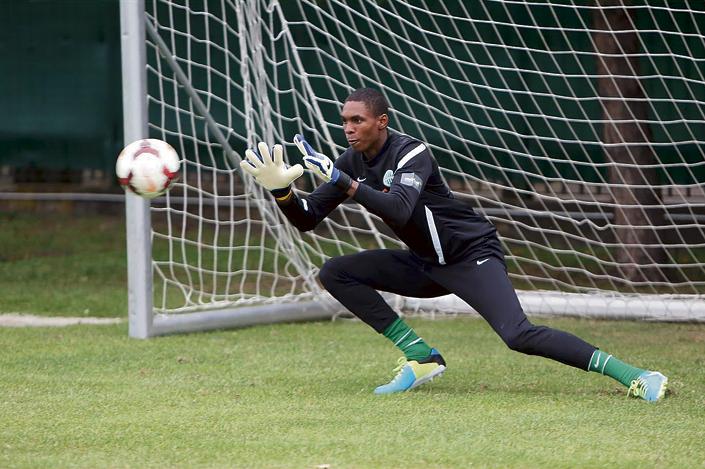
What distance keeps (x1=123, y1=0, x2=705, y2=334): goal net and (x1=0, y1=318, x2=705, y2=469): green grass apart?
2.89 ft

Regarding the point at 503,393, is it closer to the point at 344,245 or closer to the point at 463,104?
the point at 463,104

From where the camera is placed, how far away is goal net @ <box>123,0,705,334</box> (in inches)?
377

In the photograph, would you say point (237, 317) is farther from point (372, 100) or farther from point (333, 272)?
point (372, 100)

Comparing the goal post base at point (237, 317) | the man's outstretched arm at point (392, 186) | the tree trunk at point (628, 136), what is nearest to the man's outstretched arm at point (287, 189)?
the man's outstretched arm at point (392, 186)

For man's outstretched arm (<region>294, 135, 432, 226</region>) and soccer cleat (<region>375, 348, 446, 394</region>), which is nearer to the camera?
man's outstretched arm (<region>294, 135, 432, 226</region>)

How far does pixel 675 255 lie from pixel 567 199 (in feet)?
3.58

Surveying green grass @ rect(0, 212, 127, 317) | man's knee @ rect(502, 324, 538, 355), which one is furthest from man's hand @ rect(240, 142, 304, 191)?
green grass @ rect(0, 212, 127, 317)

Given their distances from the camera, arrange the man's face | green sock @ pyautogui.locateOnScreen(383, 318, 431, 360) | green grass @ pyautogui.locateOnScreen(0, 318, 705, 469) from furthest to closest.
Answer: green sock @ pyautogui.locateOnScreen(383, 318, 431, 360) → the man's face → green grass @ pyautogui.locateOnScreen(0, 318, 705, 469)

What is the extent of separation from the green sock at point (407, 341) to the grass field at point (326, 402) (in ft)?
Answer: 0.70

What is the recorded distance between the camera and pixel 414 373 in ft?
22.5

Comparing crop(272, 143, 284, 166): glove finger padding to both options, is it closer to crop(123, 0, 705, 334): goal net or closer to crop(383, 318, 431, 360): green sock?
crop(383, 318, 431, 360): green sock

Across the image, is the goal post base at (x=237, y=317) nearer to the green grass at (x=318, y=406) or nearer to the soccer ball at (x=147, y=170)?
the green grass at (x=318, y=406)

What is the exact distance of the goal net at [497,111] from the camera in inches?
377

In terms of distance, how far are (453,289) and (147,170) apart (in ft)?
5.91
